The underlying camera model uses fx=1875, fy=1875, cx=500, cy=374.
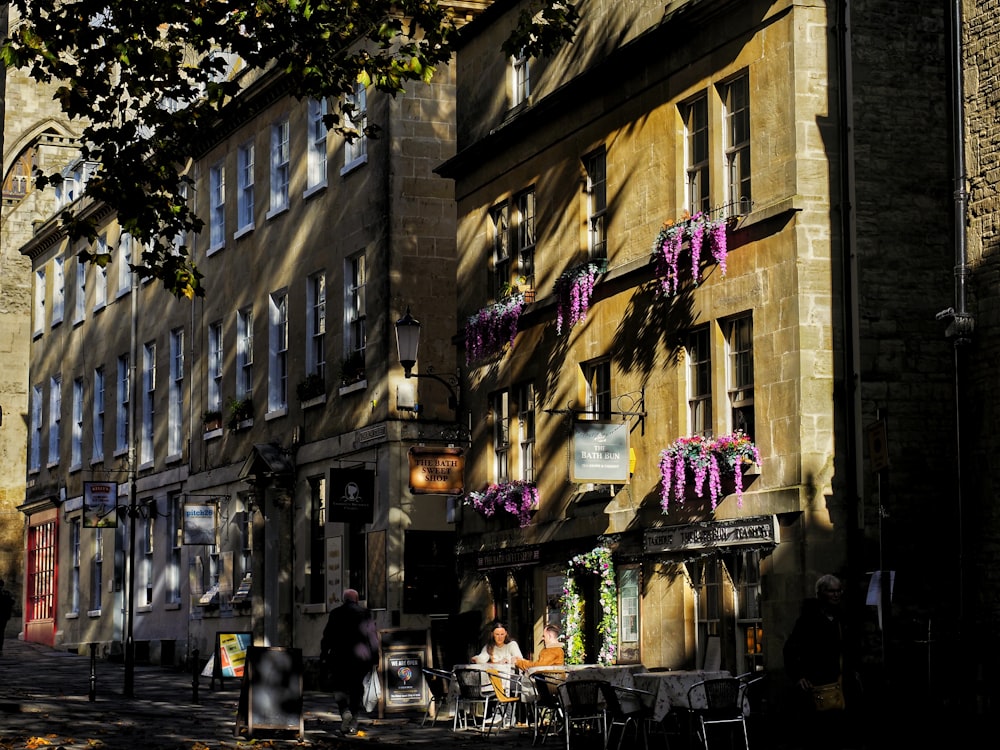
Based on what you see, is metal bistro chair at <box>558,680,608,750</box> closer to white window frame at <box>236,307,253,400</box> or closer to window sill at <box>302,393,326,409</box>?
window sill at <box>302,393,326,409</box>

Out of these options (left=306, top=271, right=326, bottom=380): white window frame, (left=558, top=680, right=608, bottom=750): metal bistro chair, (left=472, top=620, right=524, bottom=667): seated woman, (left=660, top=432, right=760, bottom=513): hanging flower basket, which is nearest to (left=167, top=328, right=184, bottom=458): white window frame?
(left=306, top=271, right=326, bottom=380): white window frame

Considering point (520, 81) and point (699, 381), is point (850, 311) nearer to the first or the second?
point (699, 381)

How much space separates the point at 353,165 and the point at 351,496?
6637 mm

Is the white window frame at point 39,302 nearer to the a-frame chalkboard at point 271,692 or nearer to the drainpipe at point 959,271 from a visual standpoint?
the a-frame chalkboard at point 271,692

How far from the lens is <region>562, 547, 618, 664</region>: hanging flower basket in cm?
2481

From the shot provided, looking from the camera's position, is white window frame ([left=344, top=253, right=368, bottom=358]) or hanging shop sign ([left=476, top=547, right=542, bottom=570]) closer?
hanging shop sign ([left=476, top=547, right=542, bottom=570])

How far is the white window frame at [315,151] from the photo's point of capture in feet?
120

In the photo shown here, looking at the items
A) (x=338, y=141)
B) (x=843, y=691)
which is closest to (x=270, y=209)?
(x=338, y=141)

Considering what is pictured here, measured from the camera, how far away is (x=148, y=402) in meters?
45.8

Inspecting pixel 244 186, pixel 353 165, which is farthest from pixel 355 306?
pixel 244 186

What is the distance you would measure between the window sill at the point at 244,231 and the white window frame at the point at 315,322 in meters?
3.58

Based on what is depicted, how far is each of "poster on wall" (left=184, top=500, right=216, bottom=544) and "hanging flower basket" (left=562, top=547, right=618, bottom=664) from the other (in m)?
12.1

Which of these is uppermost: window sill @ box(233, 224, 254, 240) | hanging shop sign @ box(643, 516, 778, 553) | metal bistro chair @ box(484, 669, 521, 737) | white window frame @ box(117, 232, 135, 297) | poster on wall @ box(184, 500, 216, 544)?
white window frame @ box(117, 232, 135, 297)

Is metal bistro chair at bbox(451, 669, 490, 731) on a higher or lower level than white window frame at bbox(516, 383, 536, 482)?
lower
